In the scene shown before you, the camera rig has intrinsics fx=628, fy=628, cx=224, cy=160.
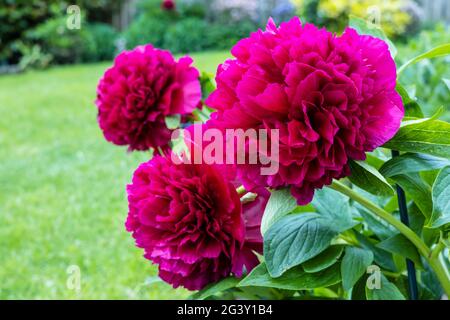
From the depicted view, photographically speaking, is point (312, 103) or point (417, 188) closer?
point (312, 103)

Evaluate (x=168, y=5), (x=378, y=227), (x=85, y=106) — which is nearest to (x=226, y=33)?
(x=168, y=5)

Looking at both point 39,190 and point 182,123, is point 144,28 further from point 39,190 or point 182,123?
point 182,123

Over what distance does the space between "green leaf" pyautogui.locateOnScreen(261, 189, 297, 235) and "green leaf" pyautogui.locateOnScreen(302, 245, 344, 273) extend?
7.4 inches

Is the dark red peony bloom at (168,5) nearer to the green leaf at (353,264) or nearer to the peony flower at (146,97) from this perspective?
the peony flower at (146,97)

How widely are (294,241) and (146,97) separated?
0.44 metres

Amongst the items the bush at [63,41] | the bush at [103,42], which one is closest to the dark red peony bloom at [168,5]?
the bush at [103,42]

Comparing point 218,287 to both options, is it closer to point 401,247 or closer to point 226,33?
point 401,247

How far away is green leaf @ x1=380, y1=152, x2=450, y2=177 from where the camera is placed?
0.78 m

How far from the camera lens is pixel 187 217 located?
797mm

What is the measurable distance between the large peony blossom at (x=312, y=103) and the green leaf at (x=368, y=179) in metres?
0.03

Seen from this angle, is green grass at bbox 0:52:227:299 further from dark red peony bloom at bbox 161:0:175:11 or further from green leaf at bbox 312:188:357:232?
dark red peony bloom at bbox 161:0:175:11

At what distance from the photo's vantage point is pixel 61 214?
3.37 metres

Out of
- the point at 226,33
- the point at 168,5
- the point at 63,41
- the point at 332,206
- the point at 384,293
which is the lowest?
the point at 384,293

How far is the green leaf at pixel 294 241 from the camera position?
81 cm
